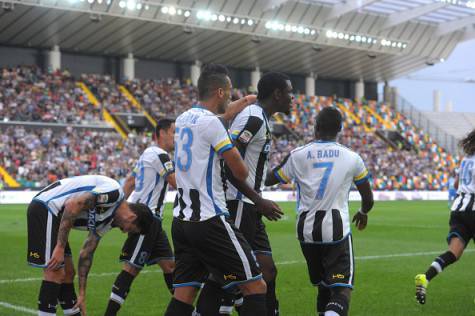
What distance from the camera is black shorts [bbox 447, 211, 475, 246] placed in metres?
8.21

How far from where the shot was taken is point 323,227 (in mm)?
5617

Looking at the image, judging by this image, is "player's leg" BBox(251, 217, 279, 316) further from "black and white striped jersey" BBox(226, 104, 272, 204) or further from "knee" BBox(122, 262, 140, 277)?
"knee" BBox(122, 262, 140, 277)

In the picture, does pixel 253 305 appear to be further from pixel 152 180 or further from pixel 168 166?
pixel 152 180

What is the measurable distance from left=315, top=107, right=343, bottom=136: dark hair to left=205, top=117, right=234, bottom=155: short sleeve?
1239 mm

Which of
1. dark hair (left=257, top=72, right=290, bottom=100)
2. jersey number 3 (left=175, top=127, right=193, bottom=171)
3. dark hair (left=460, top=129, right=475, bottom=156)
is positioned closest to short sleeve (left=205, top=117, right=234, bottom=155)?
jersey number 3 (left=175, top=127, right=193, bottom=171)

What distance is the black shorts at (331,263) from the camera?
5516 millimetres

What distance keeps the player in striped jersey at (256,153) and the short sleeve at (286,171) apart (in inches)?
7.3

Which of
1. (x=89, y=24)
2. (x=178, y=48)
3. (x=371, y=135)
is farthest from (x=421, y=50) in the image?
(x=89, y=24)

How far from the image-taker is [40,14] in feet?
124

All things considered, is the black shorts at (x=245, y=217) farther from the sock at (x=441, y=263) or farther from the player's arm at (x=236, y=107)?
the sock at (x=441, y=263)

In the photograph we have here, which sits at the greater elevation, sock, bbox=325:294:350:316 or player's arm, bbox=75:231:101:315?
player's arm, bbox=75:231:101:315

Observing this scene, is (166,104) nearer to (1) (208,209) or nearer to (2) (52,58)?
(2) (52,58)

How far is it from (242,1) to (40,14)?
11889 millimetres

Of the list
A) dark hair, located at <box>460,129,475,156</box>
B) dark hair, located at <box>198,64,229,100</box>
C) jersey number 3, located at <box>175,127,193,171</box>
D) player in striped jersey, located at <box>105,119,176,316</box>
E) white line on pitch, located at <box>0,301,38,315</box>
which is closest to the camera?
jersey number 3, located at <box>175,127,193,171</box>
